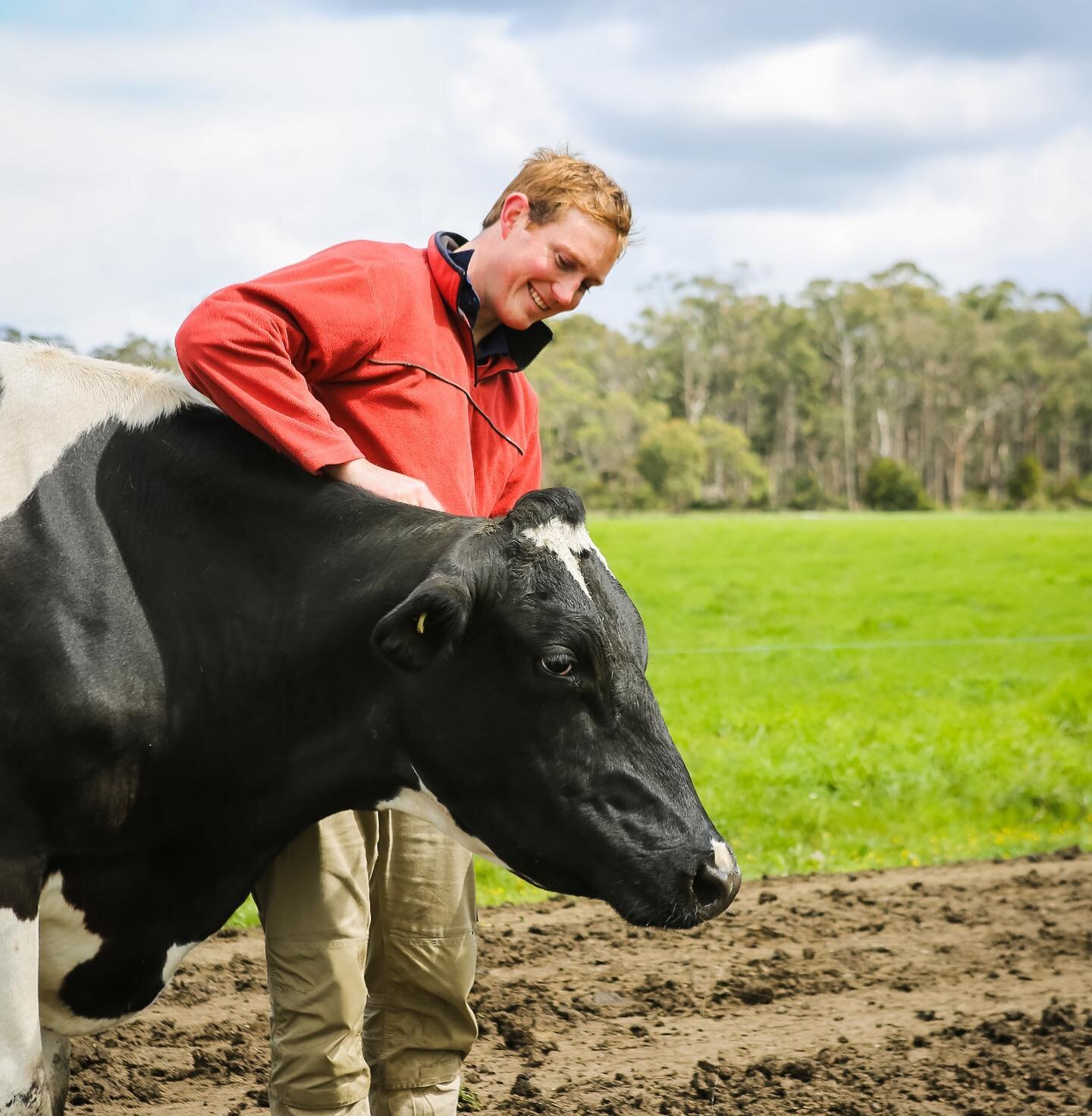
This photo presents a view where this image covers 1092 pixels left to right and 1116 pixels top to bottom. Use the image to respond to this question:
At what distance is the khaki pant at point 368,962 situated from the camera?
313 cm

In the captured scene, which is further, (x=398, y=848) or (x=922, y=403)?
(x=922, y=403)

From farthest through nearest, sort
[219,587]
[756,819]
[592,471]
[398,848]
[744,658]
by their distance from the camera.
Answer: [592,471] < [744,658] < [756,819] < [398,848] < [219,587]

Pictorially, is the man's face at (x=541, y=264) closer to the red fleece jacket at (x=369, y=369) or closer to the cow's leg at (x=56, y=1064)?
the red fleece jacket at (x=369, y=369)

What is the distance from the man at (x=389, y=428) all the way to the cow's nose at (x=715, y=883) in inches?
34.7

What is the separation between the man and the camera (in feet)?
9.59

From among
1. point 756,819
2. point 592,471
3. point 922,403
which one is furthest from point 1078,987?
point 922,403

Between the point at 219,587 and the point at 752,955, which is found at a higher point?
the point at 219,587

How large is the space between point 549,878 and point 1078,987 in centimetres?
338

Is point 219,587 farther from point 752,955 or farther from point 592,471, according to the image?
point 592,471

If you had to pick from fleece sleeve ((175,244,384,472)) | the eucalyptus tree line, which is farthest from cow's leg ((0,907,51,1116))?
the eucalyptus tree line

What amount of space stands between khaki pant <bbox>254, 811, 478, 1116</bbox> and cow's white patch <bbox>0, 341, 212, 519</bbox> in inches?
39.1

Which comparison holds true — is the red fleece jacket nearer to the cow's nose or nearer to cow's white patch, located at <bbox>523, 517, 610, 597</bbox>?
cow's white patch, located at <bbox>523, 517, 610, 597</bbox>

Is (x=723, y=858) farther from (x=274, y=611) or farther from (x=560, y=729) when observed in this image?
(x=274, y=611)

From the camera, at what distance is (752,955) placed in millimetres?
5621
